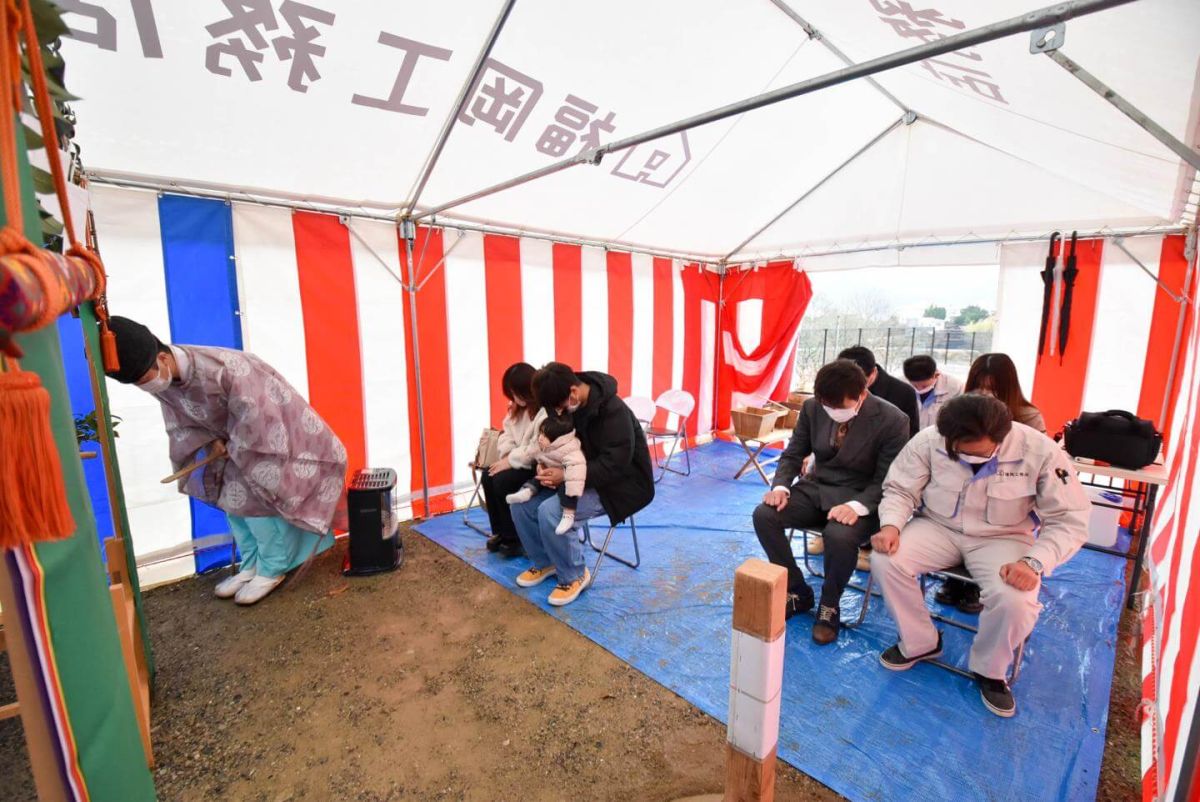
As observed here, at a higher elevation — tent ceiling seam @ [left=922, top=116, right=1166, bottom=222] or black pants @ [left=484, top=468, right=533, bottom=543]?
tent ceiling seam @ [left=922, top=116, right=1166, bottom=222]

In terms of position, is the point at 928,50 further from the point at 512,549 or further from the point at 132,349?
the point at 512,549

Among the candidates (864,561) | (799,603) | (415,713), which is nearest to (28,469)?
(415,713)

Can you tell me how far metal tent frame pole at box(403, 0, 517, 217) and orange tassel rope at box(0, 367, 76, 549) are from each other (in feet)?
8.35

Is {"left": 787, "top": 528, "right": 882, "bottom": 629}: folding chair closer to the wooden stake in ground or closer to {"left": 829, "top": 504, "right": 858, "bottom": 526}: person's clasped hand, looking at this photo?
{"left": 829, "top": 504, "right": 858, "bottom": 526}: person's clasped hand

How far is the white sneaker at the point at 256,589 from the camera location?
286 centimetres

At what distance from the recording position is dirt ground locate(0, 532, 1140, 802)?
A: 1.79 meters

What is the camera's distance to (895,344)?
8086mm

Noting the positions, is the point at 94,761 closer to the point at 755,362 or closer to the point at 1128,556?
the point at 1128,556

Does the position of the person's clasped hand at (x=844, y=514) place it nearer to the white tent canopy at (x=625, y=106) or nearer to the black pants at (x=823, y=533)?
the black pants at (x=823, y=533)

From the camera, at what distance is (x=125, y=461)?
2.91 meters

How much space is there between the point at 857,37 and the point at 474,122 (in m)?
2.09

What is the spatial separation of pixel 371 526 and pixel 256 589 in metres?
0.66

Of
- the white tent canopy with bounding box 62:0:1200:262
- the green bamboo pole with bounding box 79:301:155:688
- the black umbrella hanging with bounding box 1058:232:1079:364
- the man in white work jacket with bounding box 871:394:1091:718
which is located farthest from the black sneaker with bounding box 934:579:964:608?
the green bamboo pole with bounding box 79:301:155:688

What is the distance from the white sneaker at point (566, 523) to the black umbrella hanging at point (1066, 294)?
4.15 metres
